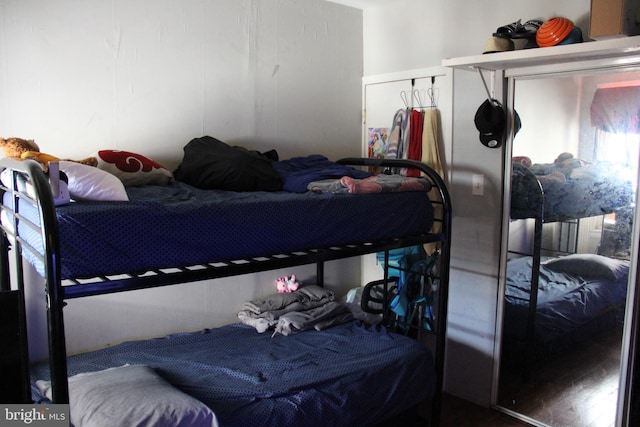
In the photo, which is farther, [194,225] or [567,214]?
[567,214]

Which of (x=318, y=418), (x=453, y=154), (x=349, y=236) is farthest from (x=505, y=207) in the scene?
(x=318, y=418)

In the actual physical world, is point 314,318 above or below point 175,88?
below

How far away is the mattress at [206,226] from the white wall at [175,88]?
554mm

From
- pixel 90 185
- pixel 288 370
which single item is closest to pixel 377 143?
pixel 288 370

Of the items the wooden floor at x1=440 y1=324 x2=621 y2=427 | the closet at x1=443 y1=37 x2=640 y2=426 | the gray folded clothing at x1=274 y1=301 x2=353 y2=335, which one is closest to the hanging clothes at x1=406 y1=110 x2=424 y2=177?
the closet at x1=443 y1=37 x2=640 y2=426

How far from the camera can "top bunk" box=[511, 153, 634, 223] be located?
2.67m

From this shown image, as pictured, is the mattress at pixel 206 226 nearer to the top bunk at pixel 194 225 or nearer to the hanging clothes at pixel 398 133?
the top bunk at pixel 194 225

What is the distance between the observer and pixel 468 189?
3322 mm

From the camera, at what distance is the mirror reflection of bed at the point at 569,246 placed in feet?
8.76

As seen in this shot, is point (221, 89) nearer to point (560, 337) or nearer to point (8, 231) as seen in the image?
point (8, 231)

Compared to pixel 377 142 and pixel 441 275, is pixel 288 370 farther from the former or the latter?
pixel 377 142

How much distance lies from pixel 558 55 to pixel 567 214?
2.69 ft

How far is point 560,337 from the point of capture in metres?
3.00

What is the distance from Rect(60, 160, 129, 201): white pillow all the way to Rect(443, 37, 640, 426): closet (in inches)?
70.2
